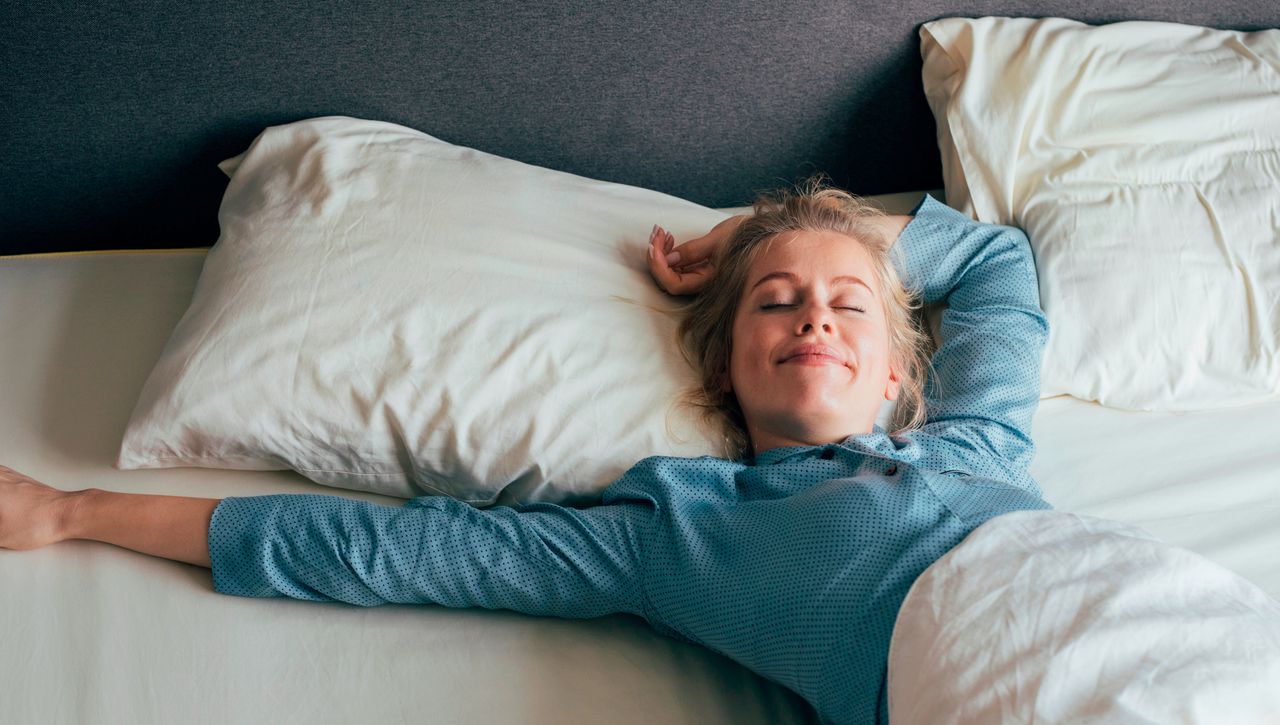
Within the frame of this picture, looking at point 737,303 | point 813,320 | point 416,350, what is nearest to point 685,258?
point 737,303

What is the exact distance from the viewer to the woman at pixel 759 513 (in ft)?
3.74

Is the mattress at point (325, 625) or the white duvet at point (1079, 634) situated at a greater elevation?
the white duvet at point (1079, 634)

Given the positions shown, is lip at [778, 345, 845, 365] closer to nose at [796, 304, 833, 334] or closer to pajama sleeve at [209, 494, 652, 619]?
nose at [796, 304, 833, 334]

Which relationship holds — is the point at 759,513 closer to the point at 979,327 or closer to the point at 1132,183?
the point at 979,327

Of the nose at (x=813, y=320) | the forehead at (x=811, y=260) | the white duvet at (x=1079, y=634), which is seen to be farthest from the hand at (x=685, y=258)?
the white duvet at (x=1079, y=634)

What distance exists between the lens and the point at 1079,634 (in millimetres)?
945

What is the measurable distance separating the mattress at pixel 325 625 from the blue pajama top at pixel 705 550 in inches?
1.6

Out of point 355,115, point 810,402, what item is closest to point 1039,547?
point 810,402

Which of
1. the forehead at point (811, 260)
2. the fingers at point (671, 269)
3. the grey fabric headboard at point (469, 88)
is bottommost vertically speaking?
the fingers at point (671, 269)

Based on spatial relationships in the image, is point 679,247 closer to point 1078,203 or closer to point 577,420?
point 577,420

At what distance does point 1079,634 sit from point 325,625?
825mm

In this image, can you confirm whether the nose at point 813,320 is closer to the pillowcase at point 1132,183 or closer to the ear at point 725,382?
the ear at point 725,382

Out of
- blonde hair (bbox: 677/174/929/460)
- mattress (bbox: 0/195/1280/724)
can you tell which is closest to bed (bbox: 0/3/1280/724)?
mattress (bbox: 0/195/1280/724)

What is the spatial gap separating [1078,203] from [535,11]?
935mm
